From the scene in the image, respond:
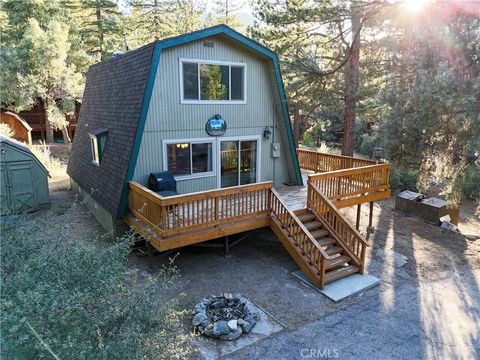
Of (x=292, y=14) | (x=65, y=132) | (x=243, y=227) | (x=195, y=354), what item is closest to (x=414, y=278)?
(x=243, y=227)

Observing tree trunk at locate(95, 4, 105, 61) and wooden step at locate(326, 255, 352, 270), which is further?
tree trunk at locate(95, 4, 105, 61)

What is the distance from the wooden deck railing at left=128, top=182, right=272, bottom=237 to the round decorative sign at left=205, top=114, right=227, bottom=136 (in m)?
2.33

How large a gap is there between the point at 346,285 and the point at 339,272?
35 cm

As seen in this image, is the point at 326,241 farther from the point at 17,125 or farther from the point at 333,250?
the point at 17,125

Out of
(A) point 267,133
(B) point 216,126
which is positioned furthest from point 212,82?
(A) point 267,133

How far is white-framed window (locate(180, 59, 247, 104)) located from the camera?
9219 mm

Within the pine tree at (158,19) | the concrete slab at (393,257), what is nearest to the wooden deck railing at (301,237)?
the concrete slab at (393,257)

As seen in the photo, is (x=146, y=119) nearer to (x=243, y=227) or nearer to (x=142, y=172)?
(x=142, y=172)

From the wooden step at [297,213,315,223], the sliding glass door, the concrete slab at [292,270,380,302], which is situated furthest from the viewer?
the sliding glass door

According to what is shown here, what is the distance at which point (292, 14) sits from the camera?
13141 mm

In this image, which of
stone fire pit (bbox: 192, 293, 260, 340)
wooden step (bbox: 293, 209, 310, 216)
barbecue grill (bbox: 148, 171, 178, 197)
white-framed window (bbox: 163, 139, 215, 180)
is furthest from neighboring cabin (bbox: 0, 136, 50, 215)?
wooden step (bbox: 293, 209, 310, 216)

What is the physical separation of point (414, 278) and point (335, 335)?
3.39 meters

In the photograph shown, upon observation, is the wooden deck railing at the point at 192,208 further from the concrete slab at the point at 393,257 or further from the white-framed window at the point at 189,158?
the concrete slab at the point at 393,257

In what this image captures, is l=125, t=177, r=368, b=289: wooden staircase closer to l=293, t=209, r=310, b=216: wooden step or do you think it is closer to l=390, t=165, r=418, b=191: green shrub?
l=293, t=209, r=310, b=216: wooden step
